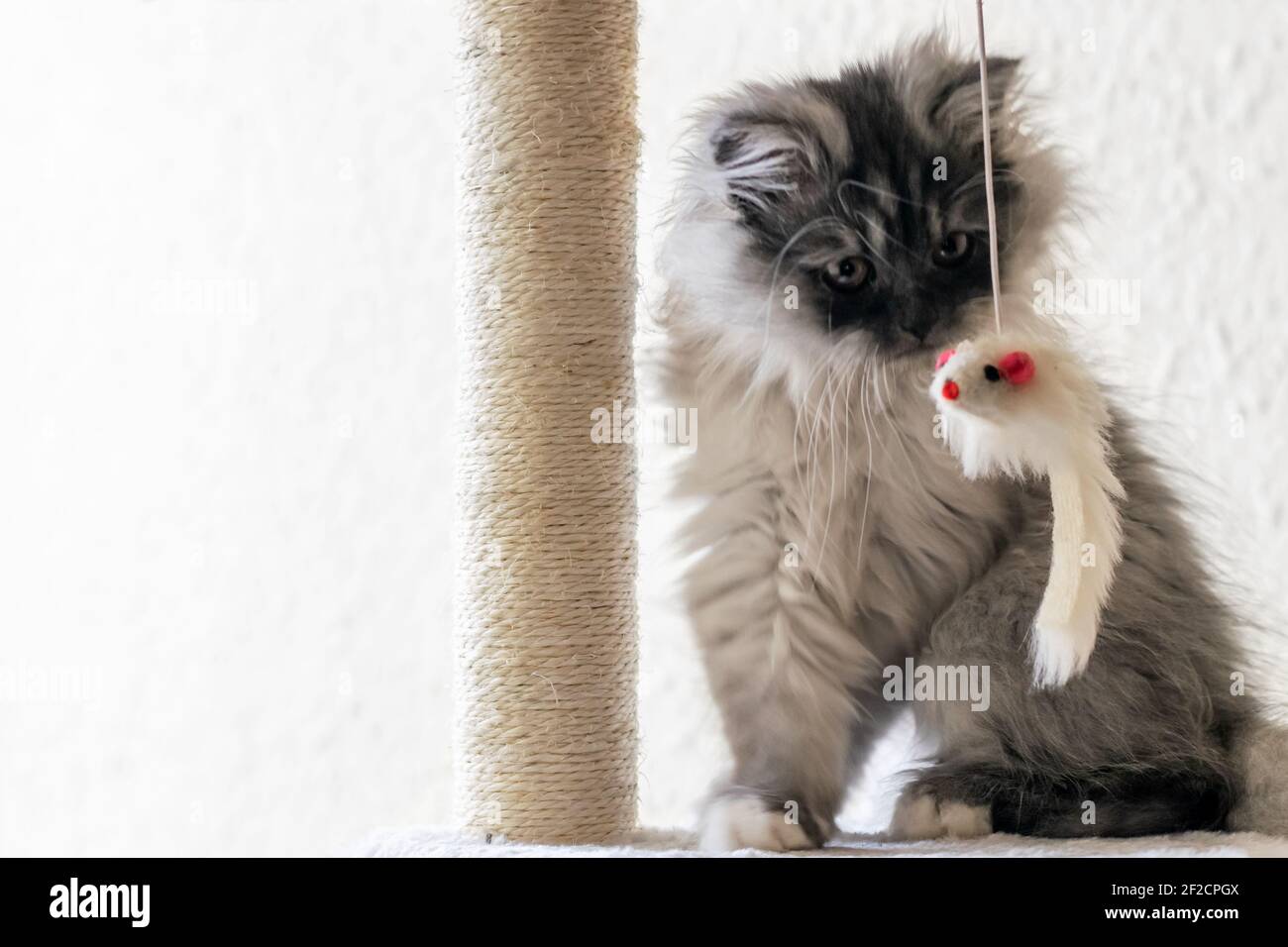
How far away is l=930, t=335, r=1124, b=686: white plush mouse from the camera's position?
101 centimetres

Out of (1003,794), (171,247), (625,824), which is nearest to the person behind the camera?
(1003,794)

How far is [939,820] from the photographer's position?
131 cm

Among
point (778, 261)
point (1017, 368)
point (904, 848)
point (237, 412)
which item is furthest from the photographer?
point (237, 412)

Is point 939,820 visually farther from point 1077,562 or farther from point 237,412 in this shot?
point 237,412

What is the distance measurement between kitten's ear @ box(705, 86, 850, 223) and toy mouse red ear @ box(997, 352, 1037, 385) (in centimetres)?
39

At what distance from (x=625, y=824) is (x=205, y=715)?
1.28m

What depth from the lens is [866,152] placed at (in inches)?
52.4

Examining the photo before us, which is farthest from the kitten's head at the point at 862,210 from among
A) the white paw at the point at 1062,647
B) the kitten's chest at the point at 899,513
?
the white paw at the point at 1062,647

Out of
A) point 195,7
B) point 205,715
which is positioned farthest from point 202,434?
point 195,7

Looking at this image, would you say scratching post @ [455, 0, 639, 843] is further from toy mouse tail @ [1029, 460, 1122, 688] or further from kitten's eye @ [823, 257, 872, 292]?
toy mouse tail @ [1029, 460, 1122, 688]

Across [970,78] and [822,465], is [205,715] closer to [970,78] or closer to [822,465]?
[822,465]

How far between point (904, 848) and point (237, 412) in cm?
164

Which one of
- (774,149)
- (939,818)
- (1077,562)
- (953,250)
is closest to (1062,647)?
(1077,562)
